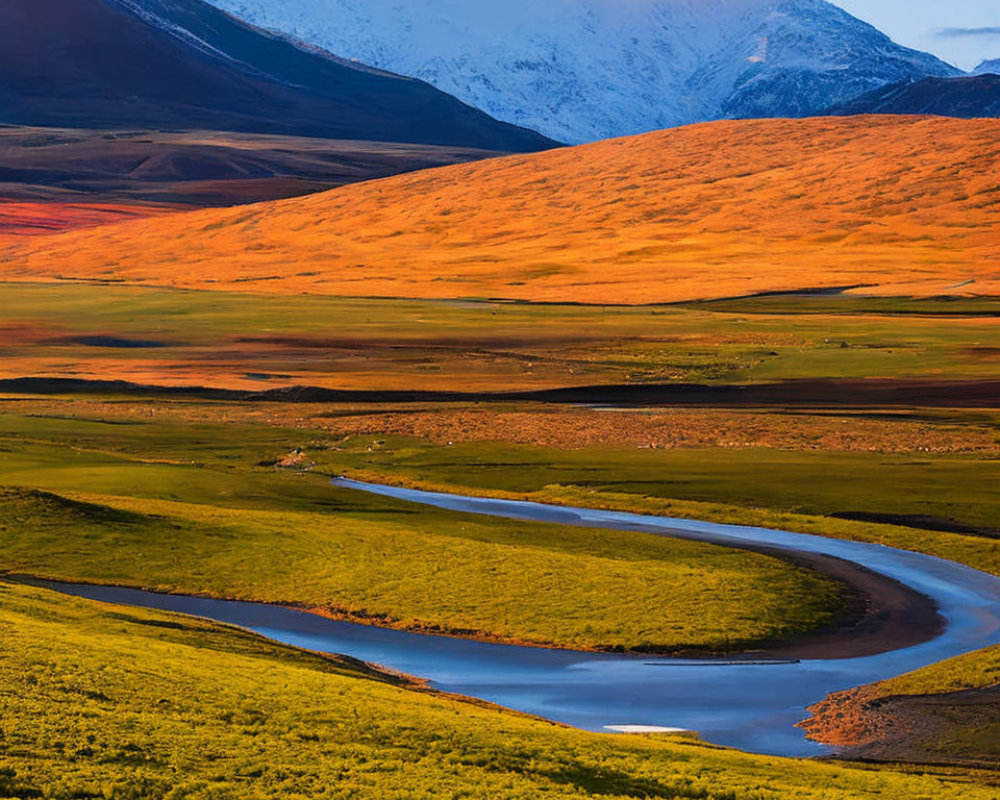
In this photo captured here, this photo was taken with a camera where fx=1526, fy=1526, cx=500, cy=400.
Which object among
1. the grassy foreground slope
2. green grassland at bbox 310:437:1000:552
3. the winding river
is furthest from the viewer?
green grassland at bbox 310:437:1000:552

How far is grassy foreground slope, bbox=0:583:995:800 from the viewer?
1051 inches

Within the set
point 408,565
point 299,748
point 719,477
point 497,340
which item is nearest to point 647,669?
point 408,565

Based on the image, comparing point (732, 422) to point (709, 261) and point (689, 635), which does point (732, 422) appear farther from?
point (709, 261)

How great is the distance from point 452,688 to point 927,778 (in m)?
12.9

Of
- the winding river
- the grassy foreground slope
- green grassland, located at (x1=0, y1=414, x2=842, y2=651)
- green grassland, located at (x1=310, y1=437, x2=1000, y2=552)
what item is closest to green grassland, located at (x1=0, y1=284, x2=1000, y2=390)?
green grassland, located at (x1=310, y1=437, x2=1000, y2=552)

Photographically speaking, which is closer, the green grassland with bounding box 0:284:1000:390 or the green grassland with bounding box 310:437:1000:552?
the green grassland with bounding box 310:437:1000:552

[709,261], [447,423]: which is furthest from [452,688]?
[709,261]

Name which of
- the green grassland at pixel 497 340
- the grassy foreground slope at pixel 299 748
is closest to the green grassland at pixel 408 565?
the grassy foreground slope at pixel 299 748

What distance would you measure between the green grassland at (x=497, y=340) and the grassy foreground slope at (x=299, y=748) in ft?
236

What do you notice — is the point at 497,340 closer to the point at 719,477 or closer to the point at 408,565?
the point at 719,477

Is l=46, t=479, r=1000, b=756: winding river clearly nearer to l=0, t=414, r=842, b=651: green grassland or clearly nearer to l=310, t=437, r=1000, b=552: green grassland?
l=0, t=414, r=842, b=651: green grassland

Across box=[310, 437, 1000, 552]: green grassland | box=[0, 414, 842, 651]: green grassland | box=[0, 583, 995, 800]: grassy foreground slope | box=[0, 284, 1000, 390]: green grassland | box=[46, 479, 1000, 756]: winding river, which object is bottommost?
box=[0, 583, 995, 800]: grassy foreground slope

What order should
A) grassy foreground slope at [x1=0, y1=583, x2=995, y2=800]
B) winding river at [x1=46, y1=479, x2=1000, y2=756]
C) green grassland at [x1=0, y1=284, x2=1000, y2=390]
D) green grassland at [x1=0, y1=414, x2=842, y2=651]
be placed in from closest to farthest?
grassy foreground slope at [x1=0, y1=583, x2=995, y2=800], winding river at [x1=46, y1=479, x2=1000, y2=756], green grassland at [x1=0, y1=414, x2=842, y2=651], green grassland at [x1=0, y1=284, x2=1000, y2=390]

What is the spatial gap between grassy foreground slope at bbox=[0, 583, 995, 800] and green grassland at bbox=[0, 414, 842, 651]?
35.3 ft
